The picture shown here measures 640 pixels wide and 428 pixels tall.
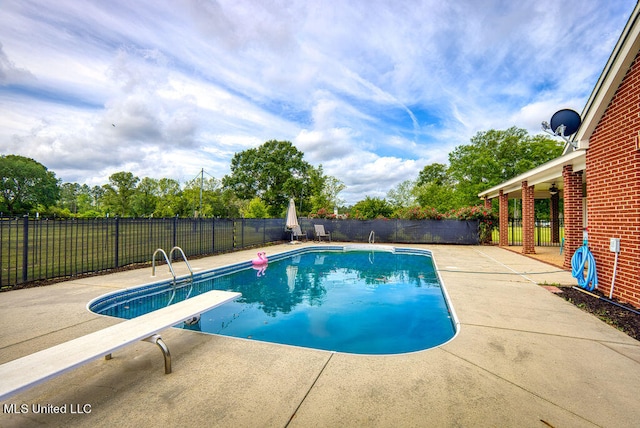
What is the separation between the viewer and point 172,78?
32.7 ft

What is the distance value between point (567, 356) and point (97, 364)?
440 cm

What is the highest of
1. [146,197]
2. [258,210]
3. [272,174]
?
[272,174]

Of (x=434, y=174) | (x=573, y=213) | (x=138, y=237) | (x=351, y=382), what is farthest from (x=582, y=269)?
(x=434, y=174)

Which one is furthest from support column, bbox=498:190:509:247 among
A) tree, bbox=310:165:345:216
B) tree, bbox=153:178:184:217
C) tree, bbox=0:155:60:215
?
tree, bbox=0:155:60:215

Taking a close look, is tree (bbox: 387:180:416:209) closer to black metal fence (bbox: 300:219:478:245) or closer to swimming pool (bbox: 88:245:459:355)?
black metal fence (bbox: 300:219:478:245)

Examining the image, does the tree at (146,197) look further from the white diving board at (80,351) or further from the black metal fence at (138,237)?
the white diving board at (80,351)

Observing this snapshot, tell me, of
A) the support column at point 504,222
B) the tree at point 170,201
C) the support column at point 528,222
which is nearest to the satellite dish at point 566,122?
the support column at point 528,222

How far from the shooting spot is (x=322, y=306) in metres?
5.52

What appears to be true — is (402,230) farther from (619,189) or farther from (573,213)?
(619,189)

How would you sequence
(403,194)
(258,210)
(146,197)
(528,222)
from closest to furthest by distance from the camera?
(528,222), (258,210), (403,194), (146,197)

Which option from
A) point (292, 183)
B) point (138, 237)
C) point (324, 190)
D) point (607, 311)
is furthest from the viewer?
point (324, 190)

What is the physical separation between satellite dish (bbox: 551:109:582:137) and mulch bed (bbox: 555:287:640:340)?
3.46 meters

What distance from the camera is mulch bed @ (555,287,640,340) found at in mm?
3412

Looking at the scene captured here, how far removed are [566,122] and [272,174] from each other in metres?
25.8
